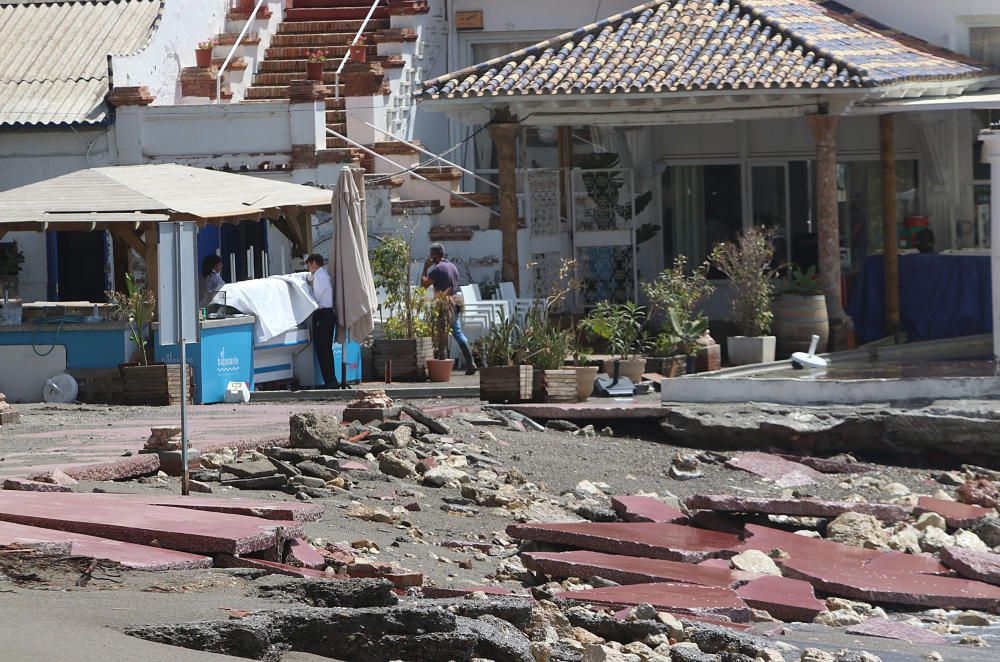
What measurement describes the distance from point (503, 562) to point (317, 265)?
8.57 metres

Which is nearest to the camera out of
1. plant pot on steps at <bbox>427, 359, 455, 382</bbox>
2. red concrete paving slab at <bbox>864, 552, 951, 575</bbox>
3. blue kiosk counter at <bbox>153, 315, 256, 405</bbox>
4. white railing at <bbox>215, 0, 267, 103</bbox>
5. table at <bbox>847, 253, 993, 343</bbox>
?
red concrete paving slab at <bbox>864, 552, 951, 575</bbox>

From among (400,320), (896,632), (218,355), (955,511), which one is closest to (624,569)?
(896,632)

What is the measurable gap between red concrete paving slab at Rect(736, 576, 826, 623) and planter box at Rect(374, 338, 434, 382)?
9.11 metres

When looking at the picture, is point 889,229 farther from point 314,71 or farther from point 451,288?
point 314,71

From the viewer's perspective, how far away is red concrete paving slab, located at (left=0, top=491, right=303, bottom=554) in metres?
7.61

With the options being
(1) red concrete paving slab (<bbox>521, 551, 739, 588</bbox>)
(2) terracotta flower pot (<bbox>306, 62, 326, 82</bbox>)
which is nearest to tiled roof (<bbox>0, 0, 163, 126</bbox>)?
(2) terracotta flower pot (<bbox>306, 62, 326, 82</bbox>)

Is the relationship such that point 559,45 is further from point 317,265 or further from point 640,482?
point 640,482

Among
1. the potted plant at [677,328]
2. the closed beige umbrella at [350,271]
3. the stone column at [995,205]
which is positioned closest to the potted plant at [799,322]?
the potted plant at [677,328]

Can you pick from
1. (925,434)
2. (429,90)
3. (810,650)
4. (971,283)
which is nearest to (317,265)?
(429,90)

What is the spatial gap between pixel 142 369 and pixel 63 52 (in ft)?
29.1

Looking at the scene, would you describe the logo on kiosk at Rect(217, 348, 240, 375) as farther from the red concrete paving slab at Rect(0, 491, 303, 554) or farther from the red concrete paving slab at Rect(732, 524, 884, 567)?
the red concrete paving slab at Rect(0, 491, 303, 554)

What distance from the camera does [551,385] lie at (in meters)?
15.1

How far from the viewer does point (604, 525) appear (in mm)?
9805

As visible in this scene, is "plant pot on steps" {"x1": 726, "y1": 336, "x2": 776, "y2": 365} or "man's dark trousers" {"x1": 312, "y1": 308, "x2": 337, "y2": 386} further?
"plant pot on steps" {"x1": 726, "y1": 336, "x2": 776, "y2": 365}
